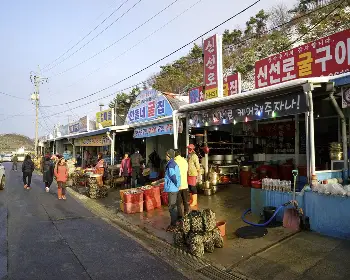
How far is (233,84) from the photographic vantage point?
11984 mm

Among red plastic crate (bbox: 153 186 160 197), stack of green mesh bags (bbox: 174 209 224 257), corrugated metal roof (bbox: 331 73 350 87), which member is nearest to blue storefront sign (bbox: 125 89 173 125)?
red plastic crate (bbox: 153 186 160 197)

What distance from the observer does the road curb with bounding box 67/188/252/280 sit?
467cm

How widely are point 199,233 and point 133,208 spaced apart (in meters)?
3.96

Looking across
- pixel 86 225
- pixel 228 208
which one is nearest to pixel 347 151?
pixel 228 208

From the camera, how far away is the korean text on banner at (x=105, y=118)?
819 inches

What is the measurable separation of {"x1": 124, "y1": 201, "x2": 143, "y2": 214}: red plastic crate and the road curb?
433 millimetres

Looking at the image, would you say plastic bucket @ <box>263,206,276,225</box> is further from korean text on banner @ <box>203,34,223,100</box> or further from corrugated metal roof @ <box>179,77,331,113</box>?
korean text on banner @ <box>203,34,223,100</box>

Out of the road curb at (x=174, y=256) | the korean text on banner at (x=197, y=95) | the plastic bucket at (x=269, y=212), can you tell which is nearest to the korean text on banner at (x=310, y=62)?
the korean text on banner at (x=197, y=95)

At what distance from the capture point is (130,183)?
14805mm

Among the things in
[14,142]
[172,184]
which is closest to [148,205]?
[172,184]

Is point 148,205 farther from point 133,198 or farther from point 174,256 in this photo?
point 174,256

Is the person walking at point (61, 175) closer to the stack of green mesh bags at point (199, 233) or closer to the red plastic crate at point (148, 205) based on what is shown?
the red plastic crate at point (148, 205)

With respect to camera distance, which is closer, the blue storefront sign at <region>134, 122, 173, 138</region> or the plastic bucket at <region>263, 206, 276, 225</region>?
the plastic bucket at <region>263, 206, 276, 225</region>

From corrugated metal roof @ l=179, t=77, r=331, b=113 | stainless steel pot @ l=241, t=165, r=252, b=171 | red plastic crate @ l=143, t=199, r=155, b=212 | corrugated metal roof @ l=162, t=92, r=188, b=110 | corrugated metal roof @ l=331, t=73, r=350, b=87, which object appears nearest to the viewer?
corrugated metal roof @ l=331, t=73, r=350, b=87
